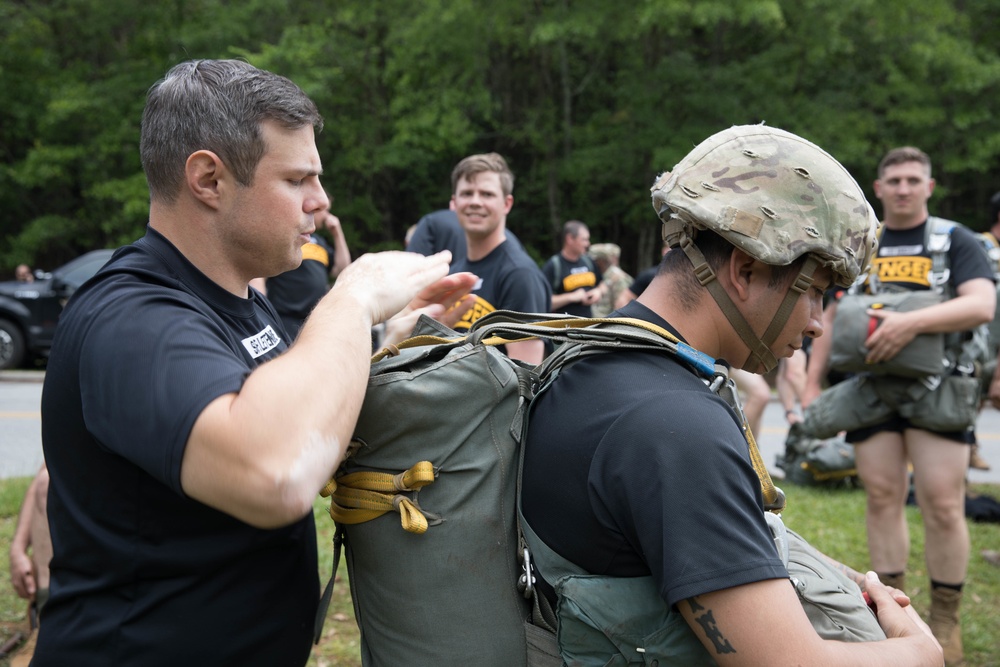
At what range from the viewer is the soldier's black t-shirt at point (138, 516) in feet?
5.33

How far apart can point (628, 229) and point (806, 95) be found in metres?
5.29

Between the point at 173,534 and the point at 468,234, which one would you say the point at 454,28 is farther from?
the point at 173,534

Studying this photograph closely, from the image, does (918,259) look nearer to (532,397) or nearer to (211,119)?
(532,397)

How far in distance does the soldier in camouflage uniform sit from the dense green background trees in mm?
6104

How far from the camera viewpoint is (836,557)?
5.91 meters

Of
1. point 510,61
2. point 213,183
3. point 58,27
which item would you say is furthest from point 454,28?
point 213,183

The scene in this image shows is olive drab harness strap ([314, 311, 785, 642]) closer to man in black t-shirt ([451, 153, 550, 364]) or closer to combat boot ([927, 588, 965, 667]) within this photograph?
man in black t-shirt ([451, 153, 550, 364])

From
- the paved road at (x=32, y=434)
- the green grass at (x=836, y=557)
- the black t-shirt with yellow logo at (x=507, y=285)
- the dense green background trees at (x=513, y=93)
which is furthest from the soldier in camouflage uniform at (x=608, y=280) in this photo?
the black t-shirt with yellow logo at (x=507, y=285)

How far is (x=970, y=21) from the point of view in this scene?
64.6ft

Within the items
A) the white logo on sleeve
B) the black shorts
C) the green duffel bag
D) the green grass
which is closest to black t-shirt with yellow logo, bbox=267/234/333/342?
the green grass

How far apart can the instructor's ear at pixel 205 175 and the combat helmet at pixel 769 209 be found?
3.10 feet

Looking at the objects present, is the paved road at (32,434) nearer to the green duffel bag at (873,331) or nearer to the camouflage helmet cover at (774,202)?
the green duffel bag at (873,331)

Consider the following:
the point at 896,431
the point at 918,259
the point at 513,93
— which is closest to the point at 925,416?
the point at 896,431

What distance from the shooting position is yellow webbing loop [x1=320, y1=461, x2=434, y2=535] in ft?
5.85
